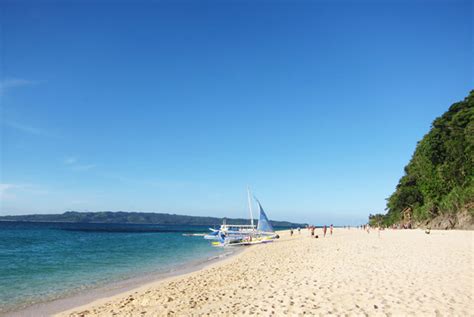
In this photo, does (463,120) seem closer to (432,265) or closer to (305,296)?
(432,265)

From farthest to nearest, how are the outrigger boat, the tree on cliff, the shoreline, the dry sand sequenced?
the outrigger boat → the tree on cliff → the shoreline → the dry sand

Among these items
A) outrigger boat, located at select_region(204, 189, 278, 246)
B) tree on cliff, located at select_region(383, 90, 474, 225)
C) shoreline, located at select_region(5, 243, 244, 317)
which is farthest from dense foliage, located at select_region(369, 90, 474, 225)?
shoreline, located at select_region(5, 243, 244, 317)

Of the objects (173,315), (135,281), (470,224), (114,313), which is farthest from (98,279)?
(470,224)

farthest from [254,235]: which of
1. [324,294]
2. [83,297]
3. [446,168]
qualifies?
[324,294]

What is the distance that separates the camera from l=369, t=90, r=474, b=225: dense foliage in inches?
1687

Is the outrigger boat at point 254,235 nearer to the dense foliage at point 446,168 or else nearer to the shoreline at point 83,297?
the dense foliage at point 446,168

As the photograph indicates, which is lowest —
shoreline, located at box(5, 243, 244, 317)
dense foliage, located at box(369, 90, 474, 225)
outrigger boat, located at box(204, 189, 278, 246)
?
shoreline, located at box(5, 243, 244, 317)

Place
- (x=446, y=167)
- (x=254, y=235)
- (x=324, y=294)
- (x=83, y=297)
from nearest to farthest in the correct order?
(x=324, y=294)
(x=83, y=297)
(x=446, y=167)
(x=254, y=235)

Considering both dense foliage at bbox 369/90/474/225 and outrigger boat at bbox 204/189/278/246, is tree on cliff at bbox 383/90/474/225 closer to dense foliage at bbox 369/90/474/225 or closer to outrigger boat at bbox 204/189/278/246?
dense foliage at bbox 369/90/474/225

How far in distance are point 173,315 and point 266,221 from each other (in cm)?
4372

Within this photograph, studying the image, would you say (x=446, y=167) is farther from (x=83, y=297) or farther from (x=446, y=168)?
(x=83, y=297)

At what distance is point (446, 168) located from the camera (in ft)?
157

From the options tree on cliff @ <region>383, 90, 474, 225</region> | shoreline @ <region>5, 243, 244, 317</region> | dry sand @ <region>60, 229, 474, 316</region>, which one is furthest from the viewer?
tree on cliff @ <region>383, 90, 474, 225</region>

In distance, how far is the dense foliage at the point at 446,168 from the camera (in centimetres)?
4284
